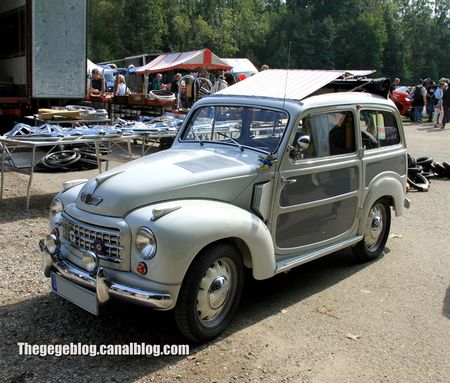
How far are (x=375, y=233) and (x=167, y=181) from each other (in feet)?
9.08

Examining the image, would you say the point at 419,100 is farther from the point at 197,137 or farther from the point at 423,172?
the point at 197,137

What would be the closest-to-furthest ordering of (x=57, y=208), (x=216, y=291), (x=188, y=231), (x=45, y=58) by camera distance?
(x=188, y=231), (x=216, y=291), (x=57, y=208), (x=45, y=58)

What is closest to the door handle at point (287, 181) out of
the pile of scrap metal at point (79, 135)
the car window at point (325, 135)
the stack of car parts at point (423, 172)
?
the car window at point (325, 135)

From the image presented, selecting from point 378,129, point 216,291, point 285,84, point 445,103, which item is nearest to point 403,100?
point 445,103

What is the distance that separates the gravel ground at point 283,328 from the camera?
132 inches

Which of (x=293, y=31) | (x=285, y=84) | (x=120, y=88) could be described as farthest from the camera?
(x=293, y=31)

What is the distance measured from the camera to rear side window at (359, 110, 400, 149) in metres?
5.16

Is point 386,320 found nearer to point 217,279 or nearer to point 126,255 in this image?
point 217,279

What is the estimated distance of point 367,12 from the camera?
237ft

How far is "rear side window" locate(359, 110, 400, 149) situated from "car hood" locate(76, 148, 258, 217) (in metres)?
1.50

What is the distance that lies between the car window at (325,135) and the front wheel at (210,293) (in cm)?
115

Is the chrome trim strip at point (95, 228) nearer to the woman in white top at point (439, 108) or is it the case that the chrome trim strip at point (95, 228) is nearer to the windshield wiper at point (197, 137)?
the windshield wiper at point (197, 137)

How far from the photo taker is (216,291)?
3635 mm

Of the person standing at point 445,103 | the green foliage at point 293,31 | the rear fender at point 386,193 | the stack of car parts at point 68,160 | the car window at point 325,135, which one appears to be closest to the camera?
the car window at point 325,135
